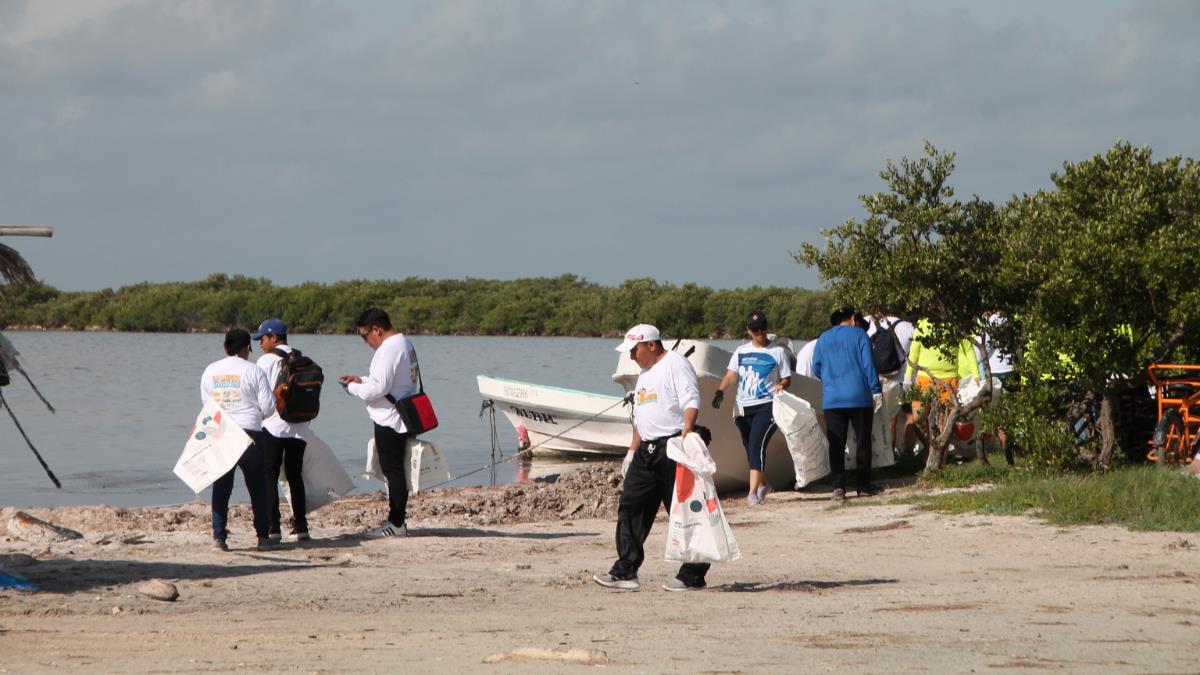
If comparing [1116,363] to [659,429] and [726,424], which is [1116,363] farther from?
[659,429]

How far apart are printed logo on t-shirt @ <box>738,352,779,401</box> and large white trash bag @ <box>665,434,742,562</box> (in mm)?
5145

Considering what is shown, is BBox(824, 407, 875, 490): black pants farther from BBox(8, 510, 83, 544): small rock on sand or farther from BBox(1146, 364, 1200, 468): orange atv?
BBox(8, 510, 83, 544): small rock on sand

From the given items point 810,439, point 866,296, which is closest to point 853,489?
point 810,439

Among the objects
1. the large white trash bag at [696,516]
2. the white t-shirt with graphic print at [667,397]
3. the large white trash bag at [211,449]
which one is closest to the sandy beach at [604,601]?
the large white trash bag at [696,516]

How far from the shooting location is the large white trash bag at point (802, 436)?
45.0 ft

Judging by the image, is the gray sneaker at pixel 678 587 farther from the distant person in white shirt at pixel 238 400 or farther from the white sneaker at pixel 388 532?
the distant person in white shirt at pixel 238 400

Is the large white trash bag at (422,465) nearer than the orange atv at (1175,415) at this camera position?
Yes

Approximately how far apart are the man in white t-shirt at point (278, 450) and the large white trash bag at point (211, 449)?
1.48 ft

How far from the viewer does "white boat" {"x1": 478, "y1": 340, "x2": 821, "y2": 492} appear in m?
15.2

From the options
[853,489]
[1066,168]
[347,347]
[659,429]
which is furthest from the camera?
[347,347]

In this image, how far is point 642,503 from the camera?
29.3 feet

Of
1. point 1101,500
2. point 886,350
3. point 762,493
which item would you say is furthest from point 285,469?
point 886,350

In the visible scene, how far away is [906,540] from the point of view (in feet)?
36.9

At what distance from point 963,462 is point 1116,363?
11.1ft
